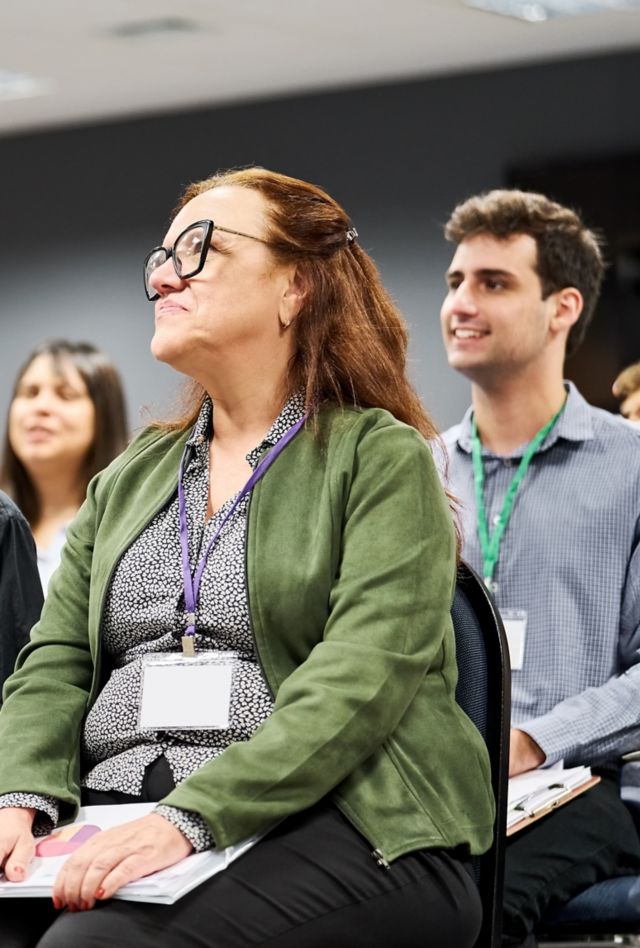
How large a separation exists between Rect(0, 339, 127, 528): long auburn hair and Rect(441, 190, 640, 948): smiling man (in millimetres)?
1432

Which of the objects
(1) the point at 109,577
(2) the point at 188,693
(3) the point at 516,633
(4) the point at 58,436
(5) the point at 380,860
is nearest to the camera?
(5) the point at 380,860

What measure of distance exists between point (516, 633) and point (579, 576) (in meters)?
0.15

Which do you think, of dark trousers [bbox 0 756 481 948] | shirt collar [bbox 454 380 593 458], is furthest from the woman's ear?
shirt collar [bbox 454 380 593 458]

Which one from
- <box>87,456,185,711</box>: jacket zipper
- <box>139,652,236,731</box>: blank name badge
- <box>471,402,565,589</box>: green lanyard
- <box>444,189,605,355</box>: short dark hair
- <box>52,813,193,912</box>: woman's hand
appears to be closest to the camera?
<box>52,813,193,912</box>: woman's hand

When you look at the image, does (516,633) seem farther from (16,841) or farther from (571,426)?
(16,841)

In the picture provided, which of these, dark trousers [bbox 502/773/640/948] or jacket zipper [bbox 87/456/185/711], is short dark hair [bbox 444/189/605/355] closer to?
dark trousers [bbox 502/773/640/948]

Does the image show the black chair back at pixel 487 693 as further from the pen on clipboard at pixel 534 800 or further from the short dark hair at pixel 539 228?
the short dark hair at pixel 539 228

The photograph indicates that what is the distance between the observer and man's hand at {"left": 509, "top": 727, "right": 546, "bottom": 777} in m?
2.28

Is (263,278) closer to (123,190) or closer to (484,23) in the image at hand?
(484,23)

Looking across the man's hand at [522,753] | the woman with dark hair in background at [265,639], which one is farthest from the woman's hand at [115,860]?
the man's hand at [522,753]

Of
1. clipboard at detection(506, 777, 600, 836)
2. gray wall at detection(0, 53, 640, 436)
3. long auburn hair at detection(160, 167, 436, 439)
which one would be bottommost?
clipboard at detection(506, 777, 600, 836)

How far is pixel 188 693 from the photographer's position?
1685 millimetres

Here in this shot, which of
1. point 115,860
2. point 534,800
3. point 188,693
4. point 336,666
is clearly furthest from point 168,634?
point 534,800

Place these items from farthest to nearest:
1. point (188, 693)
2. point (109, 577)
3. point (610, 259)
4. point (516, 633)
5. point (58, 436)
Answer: point (610, 259)
point (58, 436)
point (516, 633)
point (109, 577)
point (188, 693)
